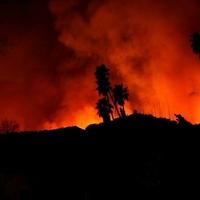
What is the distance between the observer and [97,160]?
911 inches

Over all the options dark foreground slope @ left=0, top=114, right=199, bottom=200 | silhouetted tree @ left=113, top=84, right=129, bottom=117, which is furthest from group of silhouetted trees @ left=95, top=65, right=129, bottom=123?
dark foreground slope @ left=0, top=114, right=199, bottom=200

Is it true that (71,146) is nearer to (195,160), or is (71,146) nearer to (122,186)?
(122,186)

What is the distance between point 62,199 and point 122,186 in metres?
4.09

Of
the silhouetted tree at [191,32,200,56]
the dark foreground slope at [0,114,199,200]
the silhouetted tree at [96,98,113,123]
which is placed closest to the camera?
the dark foreground slope at [0,114,199,200]

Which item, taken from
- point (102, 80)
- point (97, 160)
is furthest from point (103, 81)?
point (97, 160)

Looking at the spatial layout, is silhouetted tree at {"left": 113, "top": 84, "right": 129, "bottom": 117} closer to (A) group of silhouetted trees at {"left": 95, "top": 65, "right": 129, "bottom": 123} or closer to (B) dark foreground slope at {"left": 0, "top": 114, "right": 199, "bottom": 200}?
(A) group of silhouetted trees at {"left": 95, "top": 65, "right": 129, "bottom": 123}

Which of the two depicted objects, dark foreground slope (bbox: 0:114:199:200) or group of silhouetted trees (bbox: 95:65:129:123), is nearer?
dark foreground slope (bbox: 0:114:199:200)

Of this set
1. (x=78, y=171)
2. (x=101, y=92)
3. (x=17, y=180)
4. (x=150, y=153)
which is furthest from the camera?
(x=101, y=92)

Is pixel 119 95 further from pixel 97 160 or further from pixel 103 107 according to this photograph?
pixel 97 160

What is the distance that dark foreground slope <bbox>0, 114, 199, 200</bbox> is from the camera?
20.9 metres

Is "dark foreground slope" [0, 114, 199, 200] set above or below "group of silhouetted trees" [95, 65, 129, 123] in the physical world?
below

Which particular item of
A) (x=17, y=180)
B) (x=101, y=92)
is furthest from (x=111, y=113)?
(x=17, y=180)

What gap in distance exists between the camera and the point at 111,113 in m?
75.2

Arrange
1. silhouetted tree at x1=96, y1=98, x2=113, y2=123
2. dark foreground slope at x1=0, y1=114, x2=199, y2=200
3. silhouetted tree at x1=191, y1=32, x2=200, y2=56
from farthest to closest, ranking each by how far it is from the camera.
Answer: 1. silhouetted tree at x1=96, y1=98, x2=113, y2=123
2. silhouetted tree at x1=191, y1=32, x2=200, y2=56
3. dark foreground slope at x1=0, y1=114, x2=199, y2=200
